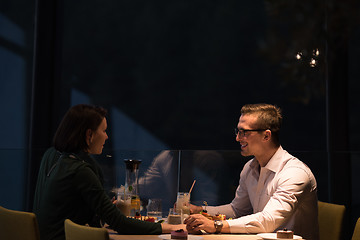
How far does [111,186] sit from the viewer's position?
14.3 feet

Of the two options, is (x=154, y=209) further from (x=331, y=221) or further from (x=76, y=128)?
(x=331, y=221)

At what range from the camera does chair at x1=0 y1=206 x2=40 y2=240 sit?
7.98ft

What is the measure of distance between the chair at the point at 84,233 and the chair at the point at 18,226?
238mm

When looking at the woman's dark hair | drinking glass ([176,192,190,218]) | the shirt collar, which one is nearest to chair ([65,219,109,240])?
the woman's dark hair

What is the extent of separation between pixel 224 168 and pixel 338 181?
132 cm

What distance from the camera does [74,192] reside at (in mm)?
2607

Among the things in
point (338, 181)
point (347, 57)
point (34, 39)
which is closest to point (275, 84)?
point (347, 57)

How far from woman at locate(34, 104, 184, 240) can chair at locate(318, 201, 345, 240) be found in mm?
1446

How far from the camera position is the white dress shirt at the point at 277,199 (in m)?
2.75

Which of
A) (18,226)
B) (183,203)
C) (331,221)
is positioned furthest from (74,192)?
(331,221)

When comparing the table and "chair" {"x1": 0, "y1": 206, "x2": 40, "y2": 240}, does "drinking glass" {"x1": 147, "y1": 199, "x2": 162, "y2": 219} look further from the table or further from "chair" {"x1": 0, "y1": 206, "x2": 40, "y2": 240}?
"chair" {"x1": 0, "y1": 206, "x2": 40, "y2": 240}

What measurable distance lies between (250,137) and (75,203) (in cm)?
134

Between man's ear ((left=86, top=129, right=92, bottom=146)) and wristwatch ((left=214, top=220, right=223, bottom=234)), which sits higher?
man's ear ((left=86, top=129, right=92, bottom=146))

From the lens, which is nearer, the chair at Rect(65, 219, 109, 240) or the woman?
the chair at Rect(65, 219, 109, 240)
